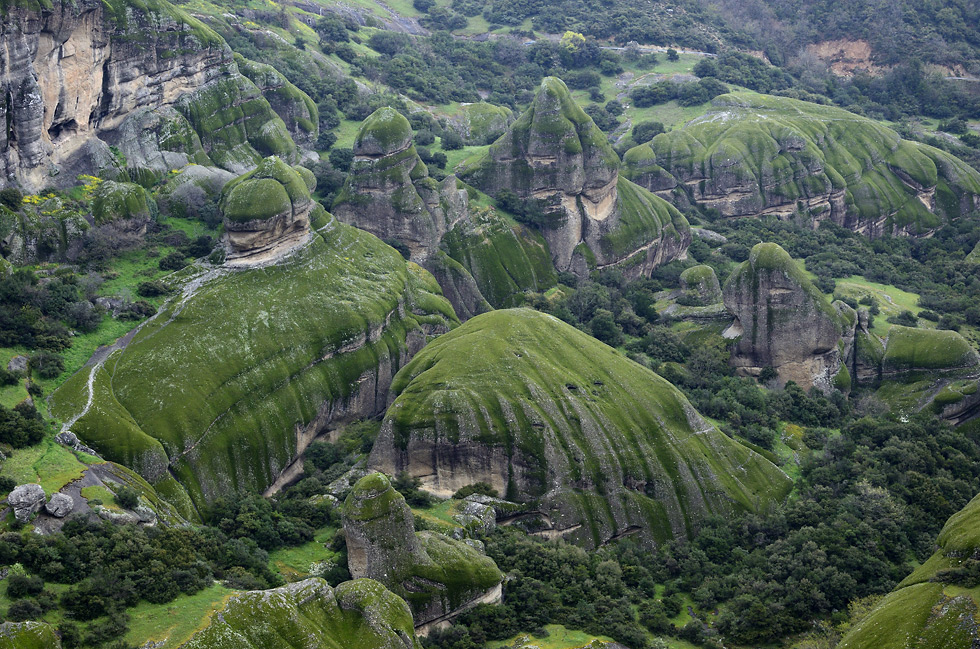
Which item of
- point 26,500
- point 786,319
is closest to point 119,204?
point 26,500

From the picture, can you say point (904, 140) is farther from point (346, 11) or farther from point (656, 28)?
point (346, 11)

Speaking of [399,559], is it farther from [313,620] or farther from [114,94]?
→ [114,94]

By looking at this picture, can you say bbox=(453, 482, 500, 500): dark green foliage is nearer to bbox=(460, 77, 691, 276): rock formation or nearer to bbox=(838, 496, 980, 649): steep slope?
bbox=(838, 496, 980, 649): steep slope

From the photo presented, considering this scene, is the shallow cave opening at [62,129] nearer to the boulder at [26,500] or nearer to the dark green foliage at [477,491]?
the boulder at [26,500]

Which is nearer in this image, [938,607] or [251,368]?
[938,607]

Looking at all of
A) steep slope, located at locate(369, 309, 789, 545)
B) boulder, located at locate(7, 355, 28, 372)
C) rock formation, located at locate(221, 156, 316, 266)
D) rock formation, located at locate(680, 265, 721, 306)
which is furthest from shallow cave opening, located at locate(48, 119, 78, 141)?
rock formation, located at locate(680, 265, 721, 306)

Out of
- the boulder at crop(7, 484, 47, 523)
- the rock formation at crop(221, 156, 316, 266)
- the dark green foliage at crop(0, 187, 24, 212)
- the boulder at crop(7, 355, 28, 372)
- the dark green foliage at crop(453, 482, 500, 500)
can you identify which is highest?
the dark green foliage at crop(0, 187, 24, 212)
